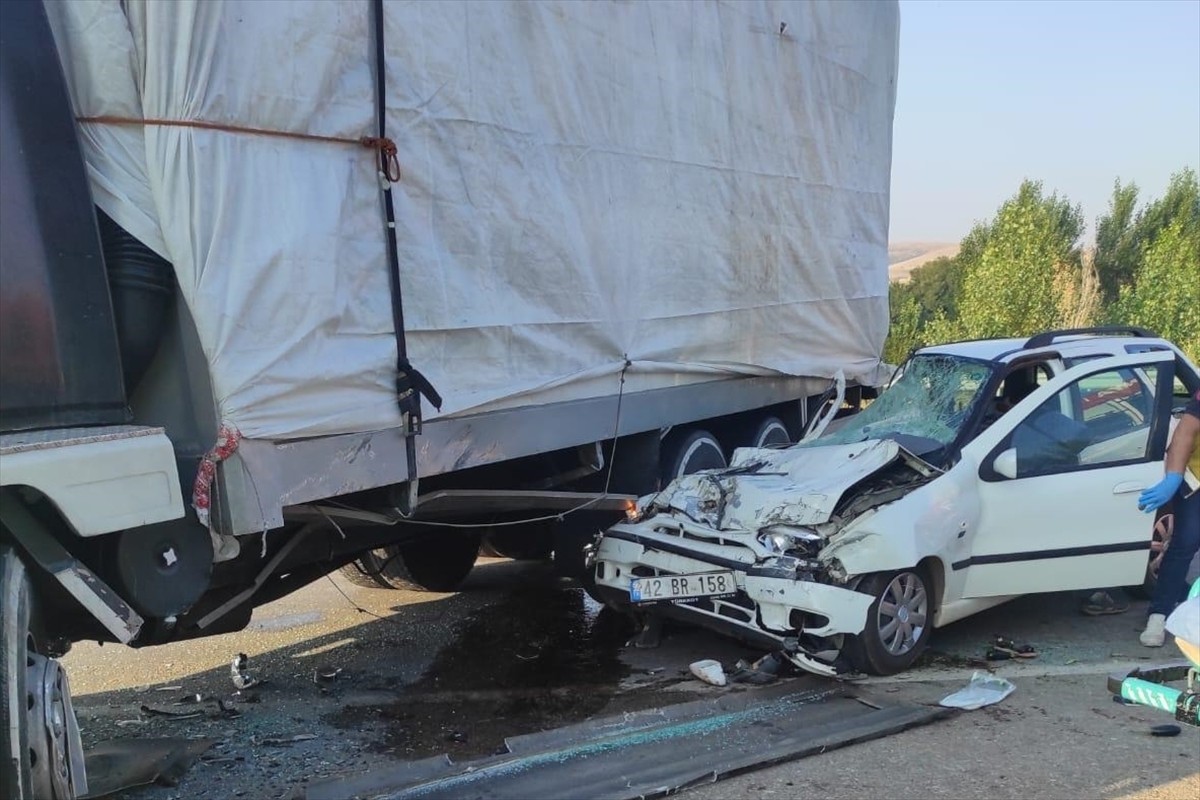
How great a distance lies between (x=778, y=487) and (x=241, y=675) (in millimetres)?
2949

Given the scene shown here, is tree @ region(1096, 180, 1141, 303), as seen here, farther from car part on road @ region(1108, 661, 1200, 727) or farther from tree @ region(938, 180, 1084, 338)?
car part on road @ region(1108, 661, 1200, 727)

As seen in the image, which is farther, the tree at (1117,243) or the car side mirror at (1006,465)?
the tree at (1117,243)

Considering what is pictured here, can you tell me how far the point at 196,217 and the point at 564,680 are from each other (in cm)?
307

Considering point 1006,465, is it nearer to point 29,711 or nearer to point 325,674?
point 325,674

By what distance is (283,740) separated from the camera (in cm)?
440

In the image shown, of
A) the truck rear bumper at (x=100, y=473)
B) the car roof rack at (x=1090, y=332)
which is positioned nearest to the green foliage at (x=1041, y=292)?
the car roof rack at (x=1090, y=332)

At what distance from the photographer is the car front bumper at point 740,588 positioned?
15.1 feet

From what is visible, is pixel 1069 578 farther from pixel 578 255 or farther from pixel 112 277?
pixel 112 277

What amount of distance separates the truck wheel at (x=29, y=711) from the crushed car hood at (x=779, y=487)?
121 inches

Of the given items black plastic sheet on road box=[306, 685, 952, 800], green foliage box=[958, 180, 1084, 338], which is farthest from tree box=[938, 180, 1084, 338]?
black plastic sheet on road box=[306, 685, 952, 800]

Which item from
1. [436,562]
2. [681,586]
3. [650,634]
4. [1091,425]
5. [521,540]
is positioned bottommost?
[650,634]

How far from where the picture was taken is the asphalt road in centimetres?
385

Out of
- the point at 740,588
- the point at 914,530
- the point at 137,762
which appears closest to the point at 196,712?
the point at 137,762

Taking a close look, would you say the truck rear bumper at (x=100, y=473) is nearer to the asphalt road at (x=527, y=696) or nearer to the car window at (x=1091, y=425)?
the asphalt road at (x=527, y=696)
